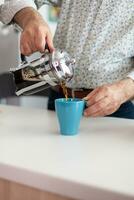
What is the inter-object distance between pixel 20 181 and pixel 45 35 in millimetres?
425

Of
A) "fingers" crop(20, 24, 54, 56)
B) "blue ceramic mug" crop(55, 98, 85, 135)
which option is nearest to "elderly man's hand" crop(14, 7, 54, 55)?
"fingers" crop(20, 24, 54, 56)

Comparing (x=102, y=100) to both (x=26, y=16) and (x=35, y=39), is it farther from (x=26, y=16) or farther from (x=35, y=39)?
(x=26, y=16)

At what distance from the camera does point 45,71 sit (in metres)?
0.85

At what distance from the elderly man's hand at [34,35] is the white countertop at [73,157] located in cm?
20

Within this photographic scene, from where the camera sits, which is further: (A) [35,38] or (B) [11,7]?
(B) [11,7]

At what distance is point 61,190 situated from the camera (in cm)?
58

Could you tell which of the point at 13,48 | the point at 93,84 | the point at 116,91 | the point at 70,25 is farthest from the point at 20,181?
the point at 13,48

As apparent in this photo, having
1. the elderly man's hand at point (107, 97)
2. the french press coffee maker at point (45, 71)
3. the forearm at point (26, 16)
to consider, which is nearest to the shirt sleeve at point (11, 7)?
the forearm at point (26, 16)

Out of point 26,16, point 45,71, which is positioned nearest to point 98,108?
point 45,71

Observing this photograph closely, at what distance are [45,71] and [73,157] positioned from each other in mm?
258

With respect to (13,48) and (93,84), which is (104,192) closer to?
(93,84)

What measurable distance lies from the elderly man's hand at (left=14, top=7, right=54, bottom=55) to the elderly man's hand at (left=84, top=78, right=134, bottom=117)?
0.16m

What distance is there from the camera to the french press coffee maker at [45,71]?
84 cm

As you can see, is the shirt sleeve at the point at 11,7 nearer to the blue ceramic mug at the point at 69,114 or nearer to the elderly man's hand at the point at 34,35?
the elderly man's hand at the point at 34,35
